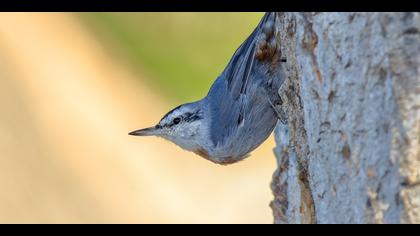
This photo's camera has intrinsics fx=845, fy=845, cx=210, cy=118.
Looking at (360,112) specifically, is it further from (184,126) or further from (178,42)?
(178,42)

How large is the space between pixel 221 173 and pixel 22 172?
1262 mm

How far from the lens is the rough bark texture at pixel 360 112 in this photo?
6.52 ft

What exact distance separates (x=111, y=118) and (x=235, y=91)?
1.91 metres

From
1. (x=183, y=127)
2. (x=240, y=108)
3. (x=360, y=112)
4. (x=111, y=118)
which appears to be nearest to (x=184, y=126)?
(x=183, y=127)

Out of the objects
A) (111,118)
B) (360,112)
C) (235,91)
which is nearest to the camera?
(360,112)

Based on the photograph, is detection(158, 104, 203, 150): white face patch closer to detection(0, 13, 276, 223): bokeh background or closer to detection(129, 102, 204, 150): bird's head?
detection(129, 102, 204, 150): bird's head

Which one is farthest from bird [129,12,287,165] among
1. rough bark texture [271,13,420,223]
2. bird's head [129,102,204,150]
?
rough bark texture [271,13,420,223]

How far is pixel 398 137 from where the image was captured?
1.99 meters

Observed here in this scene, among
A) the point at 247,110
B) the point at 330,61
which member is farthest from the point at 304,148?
the point at 247,110

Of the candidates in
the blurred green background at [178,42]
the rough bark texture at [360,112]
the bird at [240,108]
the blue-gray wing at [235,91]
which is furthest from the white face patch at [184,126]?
the rough bark texture at [360,112]

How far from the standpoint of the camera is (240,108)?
11.9 feet

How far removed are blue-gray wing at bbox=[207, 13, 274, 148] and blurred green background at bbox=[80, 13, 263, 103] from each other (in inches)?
37.5

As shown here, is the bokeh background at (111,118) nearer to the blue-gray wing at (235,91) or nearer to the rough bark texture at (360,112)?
the blue-gray wing at (235,91)

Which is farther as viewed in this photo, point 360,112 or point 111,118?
point 111,118
